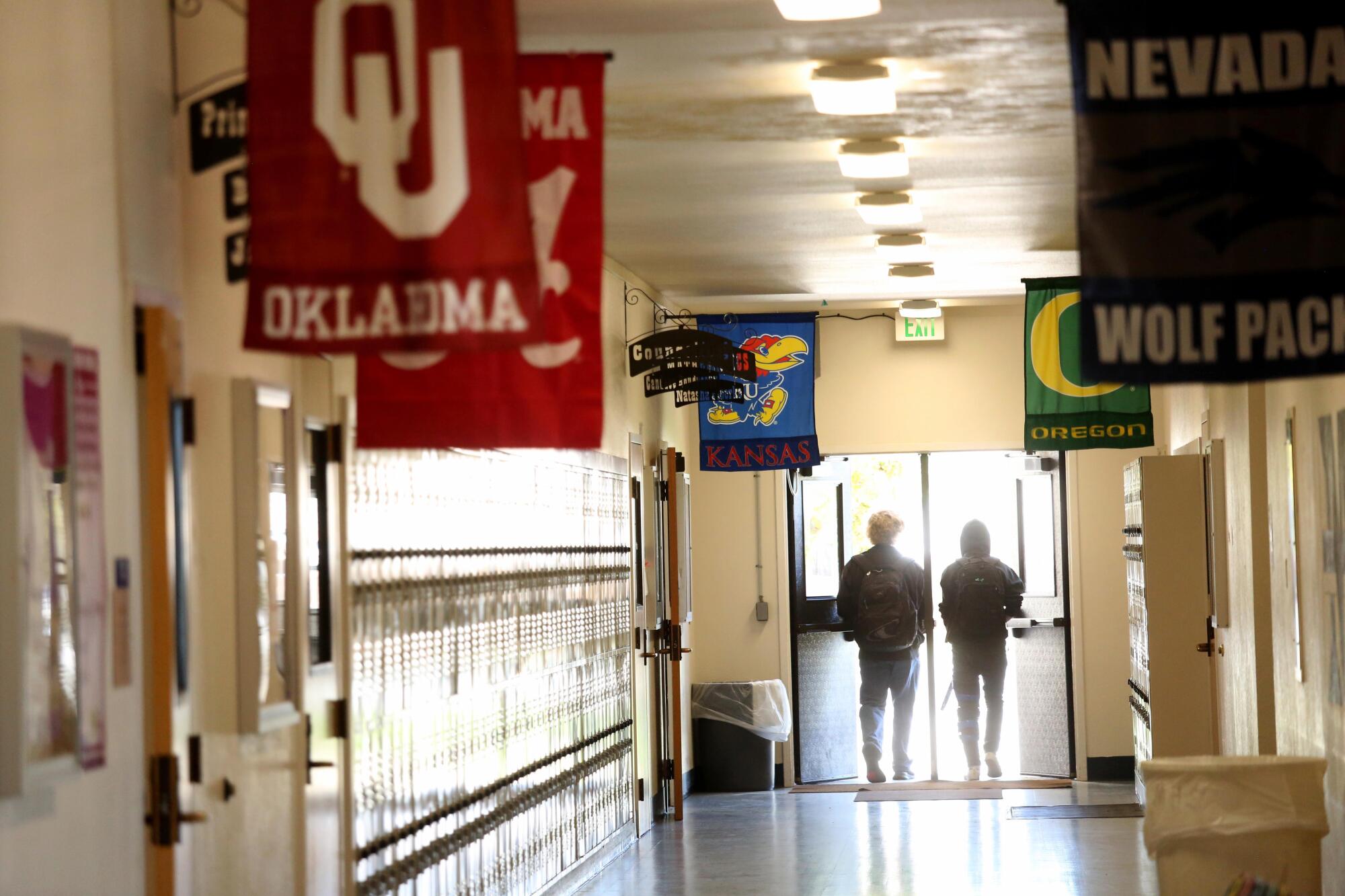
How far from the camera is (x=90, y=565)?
3.51 metres

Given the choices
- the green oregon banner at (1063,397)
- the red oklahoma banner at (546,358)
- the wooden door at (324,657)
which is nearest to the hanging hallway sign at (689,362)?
the green oregon banner at (1063,397)

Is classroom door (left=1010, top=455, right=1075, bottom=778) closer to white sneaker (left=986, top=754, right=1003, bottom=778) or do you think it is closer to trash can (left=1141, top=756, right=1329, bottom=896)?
white sneaker (left=986, top=754, right=1003, bottom=778)

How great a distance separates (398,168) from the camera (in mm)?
3211

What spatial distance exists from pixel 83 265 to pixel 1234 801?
152 inches

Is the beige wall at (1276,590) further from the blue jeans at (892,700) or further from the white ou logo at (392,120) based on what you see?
the blue jeans at (892,700)

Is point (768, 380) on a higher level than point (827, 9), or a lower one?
lower

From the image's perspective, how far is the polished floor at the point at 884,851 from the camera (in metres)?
8.09

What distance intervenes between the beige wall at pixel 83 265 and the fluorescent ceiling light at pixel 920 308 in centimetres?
824

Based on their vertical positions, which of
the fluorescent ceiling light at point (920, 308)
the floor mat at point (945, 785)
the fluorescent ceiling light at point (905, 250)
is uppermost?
the fluorescent ceiling light at point (905, 250)

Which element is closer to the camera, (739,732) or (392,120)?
(392,120)

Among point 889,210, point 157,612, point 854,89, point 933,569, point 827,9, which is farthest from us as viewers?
point 933,569

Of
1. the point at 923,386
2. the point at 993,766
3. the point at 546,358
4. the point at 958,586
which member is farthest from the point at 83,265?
the point at 993,766

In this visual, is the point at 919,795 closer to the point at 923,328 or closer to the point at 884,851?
the point at 884,851

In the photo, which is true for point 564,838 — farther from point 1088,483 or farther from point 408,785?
point 1088,483
